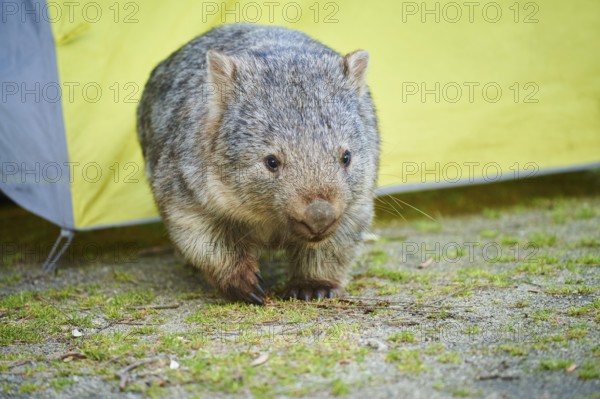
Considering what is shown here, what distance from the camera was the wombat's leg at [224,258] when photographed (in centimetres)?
579

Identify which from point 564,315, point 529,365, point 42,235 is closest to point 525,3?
point 564,315

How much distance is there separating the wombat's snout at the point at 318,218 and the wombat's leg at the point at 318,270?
1009 millimetres

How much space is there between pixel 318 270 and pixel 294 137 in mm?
1332

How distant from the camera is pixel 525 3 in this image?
8.30 m

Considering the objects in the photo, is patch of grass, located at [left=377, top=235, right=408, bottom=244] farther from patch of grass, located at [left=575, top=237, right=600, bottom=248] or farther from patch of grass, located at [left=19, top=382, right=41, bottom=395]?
patch of grass, located at [left=19, top=382, right=41, bottom=395]

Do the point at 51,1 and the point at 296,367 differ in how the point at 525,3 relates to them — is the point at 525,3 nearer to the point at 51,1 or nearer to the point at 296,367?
the point at 51,1

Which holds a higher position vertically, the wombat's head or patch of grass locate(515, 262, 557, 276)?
the wombat's head

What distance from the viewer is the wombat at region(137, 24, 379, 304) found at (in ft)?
16.5

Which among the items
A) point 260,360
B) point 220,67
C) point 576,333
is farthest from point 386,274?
point 260,360

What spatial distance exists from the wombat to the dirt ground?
398mm

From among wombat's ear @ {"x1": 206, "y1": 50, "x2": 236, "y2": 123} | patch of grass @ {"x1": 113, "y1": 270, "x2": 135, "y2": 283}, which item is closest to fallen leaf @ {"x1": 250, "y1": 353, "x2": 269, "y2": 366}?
wombat's ear @ {"x1": 206, "y1": 50, "x2": 236, "y2": 123}

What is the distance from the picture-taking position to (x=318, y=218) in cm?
475

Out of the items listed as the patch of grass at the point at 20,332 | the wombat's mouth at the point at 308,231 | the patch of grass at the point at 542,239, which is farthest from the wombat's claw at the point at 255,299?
the patch of grass at the point at 542,239

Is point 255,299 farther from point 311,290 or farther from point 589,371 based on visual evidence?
point 589,371
